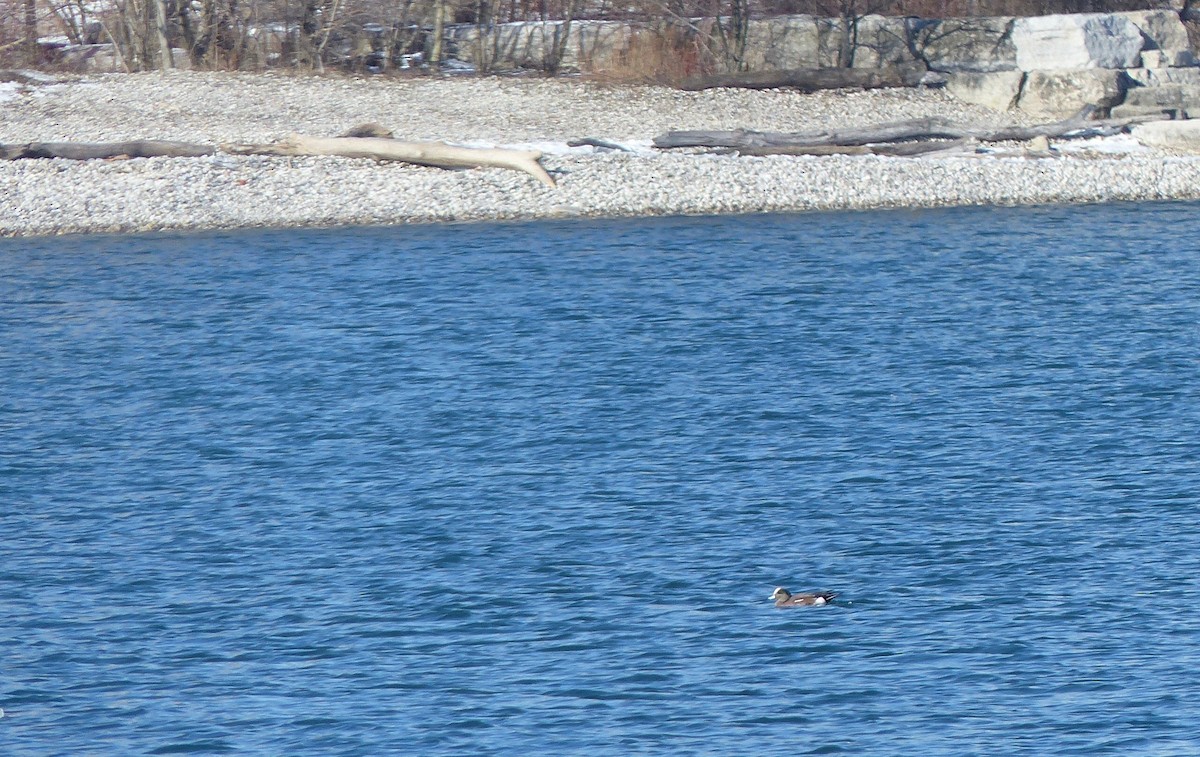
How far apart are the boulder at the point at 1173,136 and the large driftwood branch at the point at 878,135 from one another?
546 millimetres

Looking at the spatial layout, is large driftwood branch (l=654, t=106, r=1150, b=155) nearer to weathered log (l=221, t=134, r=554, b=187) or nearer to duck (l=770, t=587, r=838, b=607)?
weathered log (l=221, t=134, r=554, b=187)

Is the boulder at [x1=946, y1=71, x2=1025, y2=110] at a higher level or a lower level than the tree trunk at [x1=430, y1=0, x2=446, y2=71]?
lower

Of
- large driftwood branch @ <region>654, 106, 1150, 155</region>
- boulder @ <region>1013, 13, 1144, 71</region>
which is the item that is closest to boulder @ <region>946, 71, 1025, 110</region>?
boulder @ <region>1013, 13, 1144, 71</region>

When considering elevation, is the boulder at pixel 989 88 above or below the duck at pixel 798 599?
above

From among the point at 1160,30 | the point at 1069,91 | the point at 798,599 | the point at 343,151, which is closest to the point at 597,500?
the point at 798,599

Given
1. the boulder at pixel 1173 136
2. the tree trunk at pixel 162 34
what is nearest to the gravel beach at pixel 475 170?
the boulder at pixel 1173 136

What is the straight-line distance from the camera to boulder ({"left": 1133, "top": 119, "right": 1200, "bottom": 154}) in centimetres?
2788

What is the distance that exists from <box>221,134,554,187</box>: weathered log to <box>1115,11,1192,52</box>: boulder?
13.5 metres

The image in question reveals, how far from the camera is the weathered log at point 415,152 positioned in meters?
25.0

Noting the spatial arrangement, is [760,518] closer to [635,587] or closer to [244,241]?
[635,587]

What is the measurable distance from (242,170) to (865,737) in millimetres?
18531

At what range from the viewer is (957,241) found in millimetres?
23453

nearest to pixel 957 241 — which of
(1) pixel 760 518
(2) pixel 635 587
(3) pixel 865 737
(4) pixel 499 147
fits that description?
(4) pixel 499 147

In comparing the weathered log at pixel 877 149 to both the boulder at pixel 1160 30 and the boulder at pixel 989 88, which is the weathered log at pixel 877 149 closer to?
the boulder at pixel 989 88
